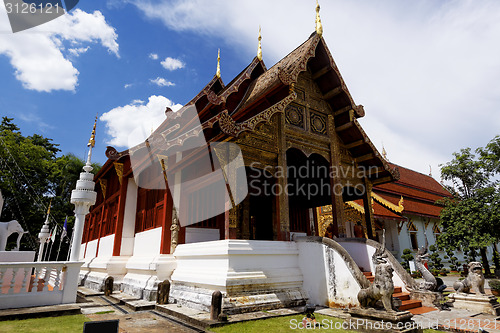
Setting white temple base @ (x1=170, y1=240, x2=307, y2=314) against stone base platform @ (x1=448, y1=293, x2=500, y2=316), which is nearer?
white temple base @ (x1=170, y1=240, x2=307, y2=314)

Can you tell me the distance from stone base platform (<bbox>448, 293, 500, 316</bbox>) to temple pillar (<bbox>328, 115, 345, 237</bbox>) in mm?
2550

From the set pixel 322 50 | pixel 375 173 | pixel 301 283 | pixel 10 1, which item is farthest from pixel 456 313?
pixel 10 1

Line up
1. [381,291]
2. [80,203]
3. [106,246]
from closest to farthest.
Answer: [381,291]
[80,203]
[106,246]

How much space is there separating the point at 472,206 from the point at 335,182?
10543 millimetres

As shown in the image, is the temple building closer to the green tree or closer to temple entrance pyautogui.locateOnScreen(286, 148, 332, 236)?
temple entrance pyautogui.locateOnScreen(286, 148, 332, 236)

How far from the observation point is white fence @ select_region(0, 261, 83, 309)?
204 inches

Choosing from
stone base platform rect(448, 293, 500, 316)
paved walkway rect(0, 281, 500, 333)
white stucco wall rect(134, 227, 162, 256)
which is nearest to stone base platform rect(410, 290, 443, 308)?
paved walkway rect(0, 281, 500, 333)

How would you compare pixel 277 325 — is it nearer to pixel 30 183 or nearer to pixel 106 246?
pixel 106 246

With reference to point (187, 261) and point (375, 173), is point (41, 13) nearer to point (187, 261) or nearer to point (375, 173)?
point (187, 261)

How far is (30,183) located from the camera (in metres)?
21.0

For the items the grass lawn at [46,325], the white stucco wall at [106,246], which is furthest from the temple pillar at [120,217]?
the grass lawn at [46,325]

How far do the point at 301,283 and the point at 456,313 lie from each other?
2.71 metres

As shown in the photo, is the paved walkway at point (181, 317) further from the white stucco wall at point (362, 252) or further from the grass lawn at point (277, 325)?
the white stucco wall at point (362, 252)

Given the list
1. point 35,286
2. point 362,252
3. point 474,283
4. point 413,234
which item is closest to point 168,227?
point 35,286
